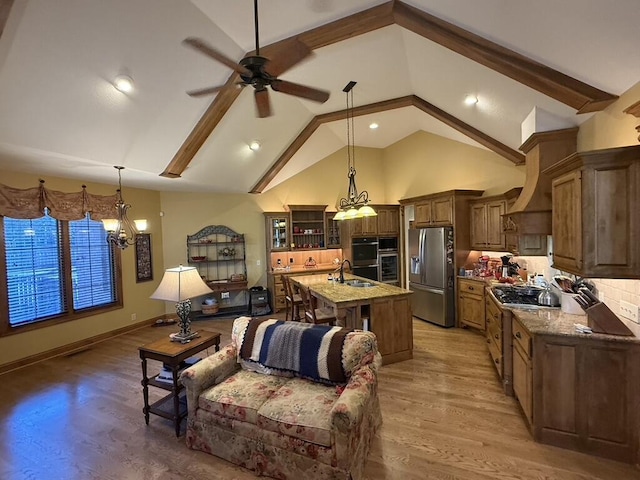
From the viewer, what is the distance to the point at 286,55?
2988 millimetres

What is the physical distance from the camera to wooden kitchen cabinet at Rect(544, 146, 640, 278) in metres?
2.03

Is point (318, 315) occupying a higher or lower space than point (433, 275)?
lower

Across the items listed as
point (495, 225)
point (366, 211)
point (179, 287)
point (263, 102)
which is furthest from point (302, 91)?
point (495, 225)

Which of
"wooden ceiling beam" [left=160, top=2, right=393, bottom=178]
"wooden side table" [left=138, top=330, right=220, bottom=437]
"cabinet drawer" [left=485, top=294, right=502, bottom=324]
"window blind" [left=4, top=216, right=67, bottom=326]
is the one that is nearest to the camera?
"wooden side table" [left=138, top=330, right=220, bottom=437]

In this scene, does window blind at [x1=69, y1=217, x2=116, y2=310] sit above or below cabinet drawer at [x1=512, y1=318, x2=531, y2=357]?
above

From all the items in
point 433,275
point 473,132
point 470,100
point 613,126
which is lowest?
point 433,275

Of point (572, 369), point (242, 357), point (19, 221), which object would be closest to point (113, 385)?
point (242, 357)

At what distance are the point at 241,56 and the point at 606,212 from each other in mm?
3638

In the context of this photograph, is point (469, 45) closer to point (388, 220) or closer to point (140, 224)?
point (388, 220)

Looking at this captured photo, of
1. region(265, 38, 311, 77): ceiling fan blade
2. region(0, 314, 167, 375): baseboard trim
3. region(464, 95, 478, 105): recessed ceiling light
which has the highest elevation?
region(265, 38, 311, 77): ceiling fan blade

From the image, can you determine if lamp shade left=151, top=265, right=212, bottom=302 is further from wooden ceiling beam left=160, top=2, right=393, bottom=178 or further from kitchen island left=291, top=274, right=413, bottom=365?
wooden ceiling beam left=160, top=2, right=393, bottom=178

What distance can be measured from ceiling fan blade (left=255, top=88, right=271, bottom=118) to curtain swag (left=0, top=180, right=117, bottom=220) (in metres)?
3.85

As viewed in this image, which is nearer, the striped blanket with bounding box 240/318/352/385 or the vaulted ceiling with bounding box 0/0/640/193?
the vaulted ceiling with bounding box 0/0/640/193

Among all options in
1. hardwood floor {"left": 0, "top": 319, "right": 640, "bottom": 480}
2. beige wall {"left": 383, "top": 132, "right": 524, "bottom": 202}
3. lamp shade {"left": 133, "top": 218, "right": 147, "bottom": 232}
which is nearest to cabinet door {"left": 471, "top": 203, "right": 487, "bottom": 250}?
beige wall {"left": 383, "top": 132, "right": 524, "bottom": 202}
